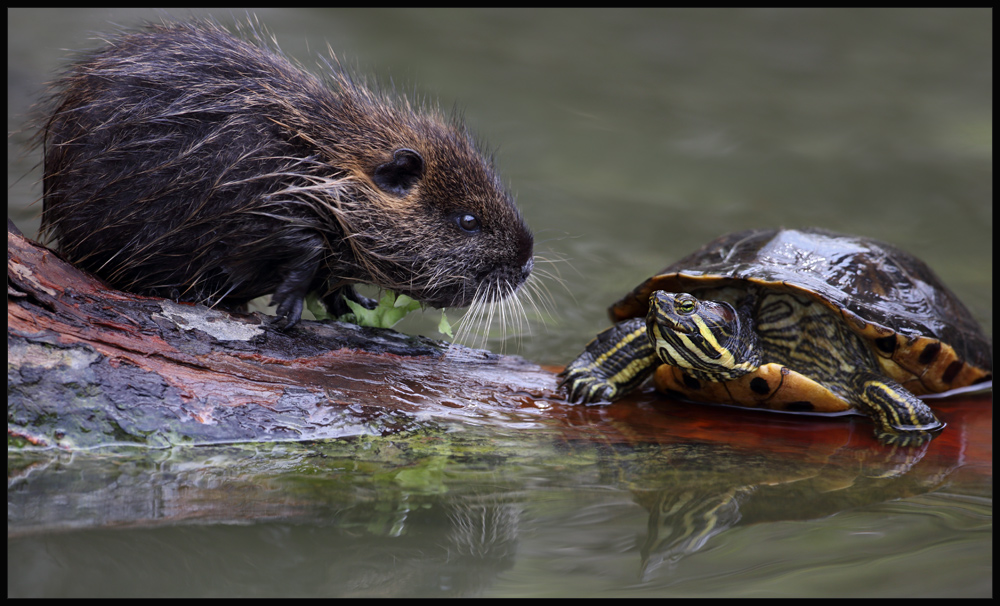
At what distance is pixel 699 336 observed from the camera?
318cm

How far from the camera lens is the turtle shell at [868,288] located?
11.2 feet

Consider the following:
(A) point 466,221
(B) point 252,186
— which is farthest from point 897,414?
(B) point 252,186

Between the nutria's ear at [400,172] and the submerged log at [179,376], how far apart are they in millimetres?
649

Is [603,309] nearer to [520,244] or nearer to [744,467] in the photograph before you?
[520,244]

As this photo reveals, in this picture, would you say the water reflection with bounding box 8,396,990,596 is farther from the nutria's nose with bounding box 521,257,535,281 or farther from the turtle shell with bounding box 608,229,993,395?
the nutria's nose with bounding box 521,257,535,281

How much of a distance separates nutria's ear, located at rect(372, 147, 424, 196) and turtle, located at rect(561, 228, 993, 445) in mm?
1055

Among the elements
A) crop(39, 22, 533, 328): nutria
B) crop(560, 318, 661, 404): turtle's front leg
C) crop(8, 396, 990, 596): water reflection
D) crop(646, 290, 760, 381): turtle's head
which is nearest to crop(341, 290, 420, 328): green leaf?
crop(39, 22, 533, 328): nutria

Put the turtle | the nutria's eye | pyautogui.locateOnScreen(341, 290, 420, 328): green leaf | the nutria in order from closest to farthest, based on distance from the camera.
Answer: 1. the nutria
2. the turtle
3. the nutria's eye
4. pyautogui.locateOnScreen(341, 290, 420, 328): green leaf

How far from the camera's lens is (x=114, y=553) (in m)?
2.01

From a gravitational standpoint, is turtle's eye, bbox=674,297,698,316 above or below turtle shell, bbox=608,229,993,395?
below

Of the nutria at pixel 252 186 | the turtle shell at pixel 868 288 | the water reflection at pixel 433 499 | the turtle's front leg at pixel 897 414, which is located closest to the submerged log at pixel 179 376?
the water reflection at pixel 433 499

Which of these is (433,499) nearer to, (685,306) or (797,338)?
(685,306)

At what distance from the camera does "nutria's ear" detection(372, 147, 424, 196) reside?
325cm

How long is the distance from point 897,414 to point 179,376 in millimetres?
2756
